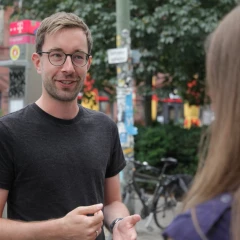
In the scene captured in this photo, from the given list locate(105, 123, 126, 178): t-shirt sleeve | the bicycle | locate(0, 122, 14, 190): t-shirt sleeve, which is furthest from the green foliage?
locate(0, 122, 14, 190): t-shirt sleeve

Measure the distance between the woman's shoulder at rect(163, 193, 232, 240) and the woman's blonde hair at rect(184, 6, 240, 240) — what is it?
0.03 meters

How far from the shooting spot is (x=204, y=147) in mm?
1295

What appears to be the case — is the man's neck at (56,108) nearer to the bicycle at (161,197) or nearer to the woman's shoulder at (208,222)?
the woman's shoulder at (208,222)

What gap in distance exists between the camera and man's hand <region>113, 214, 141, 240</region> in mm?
1933

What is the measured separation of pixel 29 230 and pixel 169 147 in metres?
9.01

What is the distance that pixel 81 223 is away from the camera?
1.72 meters

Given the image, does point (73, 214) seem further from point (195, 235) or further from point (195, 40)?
point (195, 40)

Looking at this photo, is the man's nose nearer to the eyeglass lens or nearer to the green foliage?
the eyeglass lens

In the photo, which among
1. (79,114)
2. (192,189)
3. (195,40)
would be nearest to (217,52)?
(192,189)

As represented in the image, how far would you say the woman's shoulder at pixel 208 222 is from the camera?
974 millimetres

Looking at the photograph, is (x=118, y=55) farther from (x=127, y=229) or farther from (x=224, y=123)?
(x=224, y=123)

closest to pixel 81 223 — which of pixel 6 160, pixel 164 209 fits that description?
pixel 6 160

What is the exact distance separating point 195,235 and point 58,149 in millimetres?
1104

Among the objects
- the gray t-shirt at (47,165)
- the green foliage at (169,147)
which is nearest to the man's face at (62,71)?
the gray t-shirt at (47,165)
